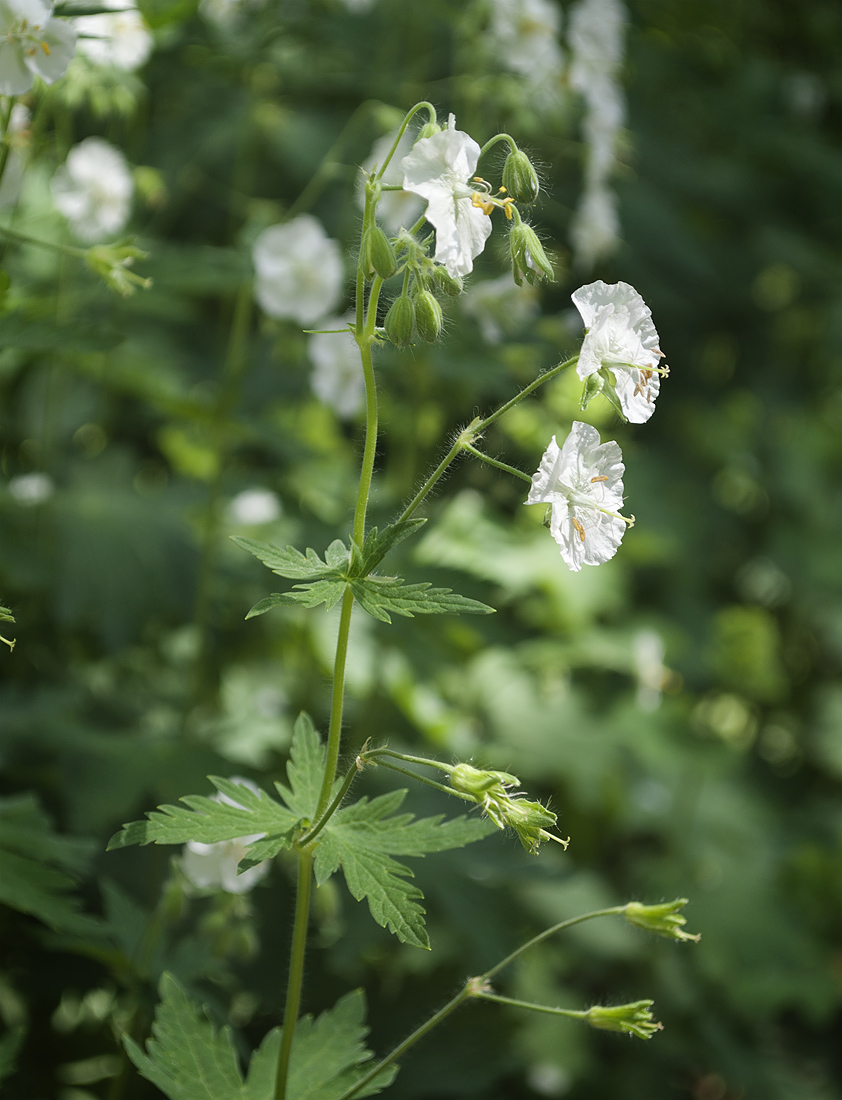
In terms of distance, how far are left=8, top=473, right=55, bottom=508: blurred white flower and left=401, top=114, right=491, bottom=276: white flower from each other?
5.08 ft

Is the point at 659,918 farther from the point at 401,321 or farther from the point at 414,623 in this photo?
the point at 414,623

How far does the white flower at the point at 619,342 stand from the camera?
94 centimetres

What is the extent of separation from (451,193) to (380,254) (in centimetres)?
9

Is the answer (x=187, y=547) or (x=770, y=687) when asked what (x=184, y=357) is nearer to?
(x=187, y=547)

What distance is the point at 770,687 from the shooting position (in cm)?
352

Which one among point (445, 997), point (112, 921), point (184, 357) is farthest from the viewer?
point (184, 357)

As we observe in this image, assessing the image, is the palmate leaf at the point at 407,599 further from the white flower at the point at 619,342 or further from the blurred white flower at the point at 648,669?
the blurred white flower at the point at 648,669

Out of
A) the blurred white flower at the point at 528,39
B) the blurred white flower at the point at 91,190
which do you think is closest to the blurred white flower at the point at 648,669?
the blurred white flower at the point at 528,39

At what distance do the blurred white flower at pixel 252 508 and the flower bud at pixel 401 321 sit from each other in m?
1.58

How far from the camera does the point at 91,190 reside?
225 centimetres

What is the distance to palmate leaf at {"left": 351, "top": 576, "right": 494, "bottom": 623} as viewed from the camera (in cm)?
95

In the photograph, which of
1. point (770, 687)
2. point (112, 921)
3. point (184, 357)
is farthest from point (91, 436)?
point (770, 687)

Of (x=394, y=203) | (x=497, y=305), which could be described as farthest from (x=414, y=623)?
(x=394, y=203)

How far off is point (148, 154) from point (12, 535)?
1.64 m
